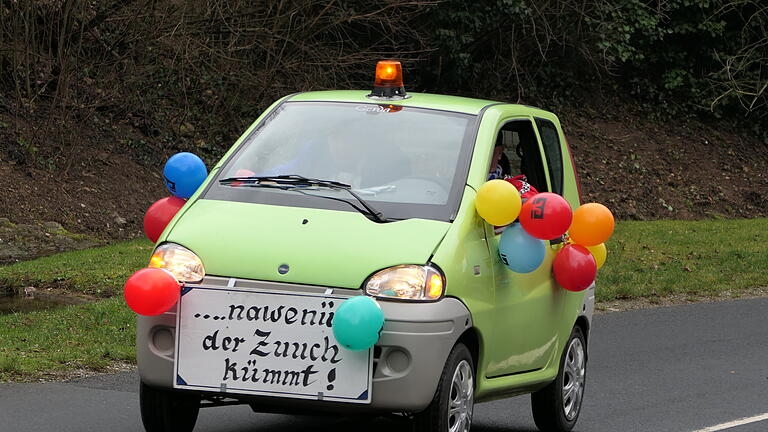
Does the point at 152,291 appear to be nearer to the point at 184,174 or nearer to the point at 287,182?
the point at 287,182

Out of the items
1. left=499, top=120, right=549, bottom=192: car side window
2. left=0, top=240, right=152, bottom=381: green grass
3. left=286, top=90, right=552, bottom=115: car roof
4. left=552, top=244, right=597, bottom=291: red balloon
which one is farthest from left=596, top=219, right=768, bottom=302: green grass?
left=286, top=90, right=552, bottom=115: car roof

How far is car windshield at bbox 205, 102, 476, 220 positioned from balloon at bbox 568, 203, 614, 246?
91 cm

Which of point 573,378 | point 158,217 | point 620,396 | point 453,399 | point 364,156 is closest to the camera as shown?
point 453,399

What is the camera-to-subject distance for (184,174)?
7.57 m

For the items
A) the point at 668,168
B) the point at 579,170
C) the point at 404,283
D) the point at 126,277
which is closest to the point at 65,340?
the point at 126,277

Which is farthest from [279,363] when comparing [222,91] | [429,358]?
[222,91]

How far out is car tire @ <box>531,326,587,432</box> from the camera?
26.5 ft

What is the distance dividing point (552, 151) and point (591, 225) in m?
0.86

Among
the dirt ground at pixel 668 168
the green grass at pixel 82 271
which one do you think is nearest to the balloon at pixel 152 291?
the green grass at pixel 82 271

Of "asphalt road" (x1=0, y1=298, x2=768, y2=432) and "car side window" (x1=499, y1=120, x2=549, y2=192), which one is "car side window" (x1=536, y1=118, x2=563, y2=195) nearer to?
"car side window" (x1=499, y1=120, x2=549, y2=192)

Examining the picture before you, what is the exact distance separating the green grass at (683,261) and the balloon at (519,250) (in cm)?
753

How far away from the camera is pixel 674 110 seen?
2928 cm

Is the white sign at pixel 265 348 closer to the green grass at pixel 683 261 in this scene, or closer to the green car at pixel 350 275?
the green car at pixel 350 275

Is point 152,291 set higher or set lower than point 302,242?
lower
